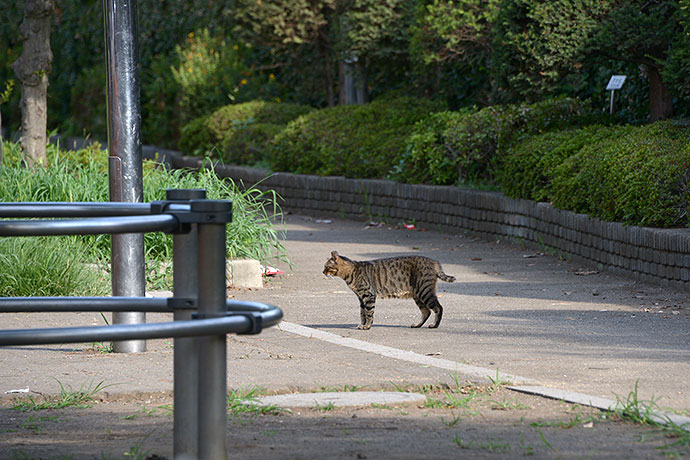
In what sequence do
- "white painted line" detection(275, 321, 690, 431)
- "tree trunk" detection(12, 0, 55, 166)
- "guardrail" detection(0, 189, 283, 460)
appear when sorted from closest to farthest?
"guardrail" detection(0, 189, 283, 460), "white painted line" detection(275, 321, 690, 431), "tree trunk" detection(12, 0, 55, 166)

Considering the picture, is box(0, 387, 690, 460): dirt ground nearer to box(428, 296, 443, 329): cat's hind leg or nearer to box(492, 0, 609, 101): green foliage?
box(428, 296, 443, 329): cat's hind leg

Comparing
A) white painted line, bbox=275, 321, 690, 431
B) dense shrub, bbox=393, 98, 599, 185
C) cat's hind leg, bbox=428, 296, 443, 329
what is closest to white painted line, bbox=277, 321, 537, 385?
white painted line, bbox=275, 321, 690, 431

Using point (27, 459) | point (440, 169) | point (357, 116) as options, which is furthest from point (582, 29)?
point (27, 459)

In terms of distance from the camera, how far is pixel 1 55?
103 ft

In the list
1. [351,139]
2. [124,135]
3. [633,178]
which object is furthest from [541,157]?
[124,135]

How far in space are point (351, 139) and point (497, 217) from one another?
480 cm

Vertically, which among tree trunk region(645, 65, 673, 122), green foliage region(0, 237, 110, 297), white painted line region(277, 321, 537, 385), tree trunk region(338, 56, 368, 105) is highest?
tree trunk region(338, 56, 368, 105)

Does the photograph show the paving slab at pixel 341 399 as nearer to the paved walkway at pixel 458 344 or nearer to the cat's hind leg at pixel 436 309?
the paved walkway at pixel 458 344

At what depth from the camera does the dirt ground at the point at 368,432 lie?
419 centimetres

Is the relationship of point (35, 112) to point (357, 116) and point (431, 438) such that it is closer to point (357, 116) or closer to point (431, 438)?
point (357, 116)

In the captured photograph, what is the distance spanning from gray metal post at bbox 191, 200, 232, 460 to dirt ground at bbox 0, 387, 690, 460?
27.5 inches

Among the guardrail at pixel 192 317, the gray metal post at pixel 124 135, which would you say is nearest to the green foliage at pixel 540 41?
the gray metal post at pixel 124 135

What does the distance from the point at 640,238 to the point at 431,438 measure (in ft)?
18.8

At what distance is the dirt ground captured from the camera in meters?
4.19
